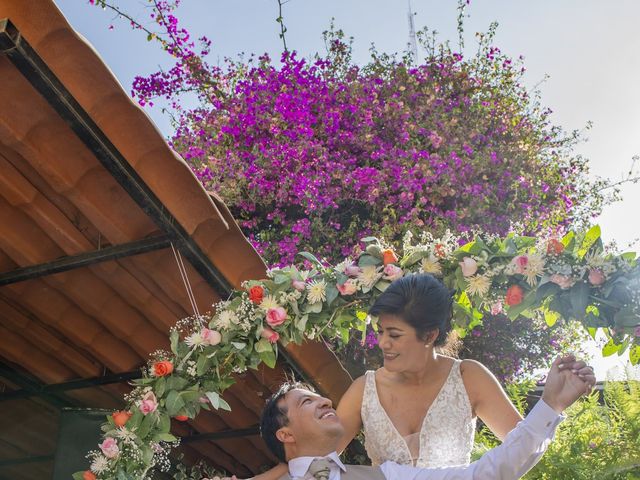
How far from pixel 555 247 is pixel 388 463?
42.8 inches

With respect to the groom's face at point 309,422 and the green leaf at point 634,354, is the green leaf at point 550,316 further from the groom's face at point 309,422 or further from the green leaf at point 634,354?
the groom's face at point 309,422

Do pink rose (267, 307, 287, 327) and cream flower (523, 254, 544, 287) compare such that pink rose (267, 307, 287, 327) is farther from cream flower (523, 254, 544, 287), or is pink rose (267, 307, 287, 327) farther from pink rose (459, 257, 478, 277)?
cream flower (523, 254, 544, 287)

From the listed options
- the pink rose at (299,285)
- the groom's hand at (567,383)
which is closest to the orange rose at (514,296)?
the groom's hand at (567,383)

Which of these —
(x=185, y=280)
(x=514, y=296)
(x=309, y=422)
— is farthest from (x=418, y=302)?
(x=185, y=280)

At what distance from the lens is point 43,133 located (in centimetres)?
290

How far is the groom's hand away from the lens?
2510mm

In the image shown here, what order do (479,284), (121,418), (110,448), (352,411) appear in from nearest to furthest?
(479,284), (110,448), (121,418), (352,411)

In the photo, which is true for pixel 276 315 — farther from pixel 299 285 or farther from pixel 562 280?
pixel 562 280

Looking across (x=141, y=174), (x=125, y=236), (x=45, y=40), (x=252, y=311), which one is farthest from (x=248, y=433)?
(x=45, y=40)

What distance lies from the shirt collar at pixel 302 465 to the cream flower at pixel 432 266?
0.91m

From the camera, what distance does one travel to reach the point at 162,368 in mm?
3393

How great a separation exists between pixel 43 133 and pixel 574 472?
2757mm

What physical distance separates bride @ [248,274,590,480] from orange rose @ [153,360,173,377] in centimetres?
87

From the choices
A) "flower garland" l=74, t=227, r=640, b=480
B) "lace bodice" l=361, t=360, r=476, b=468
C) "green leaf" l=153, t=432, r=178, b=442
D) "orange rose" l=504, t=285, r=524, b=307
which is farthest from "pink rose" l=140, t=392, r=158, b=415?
"orange rose" l=504, t=285, r=524, b=307
